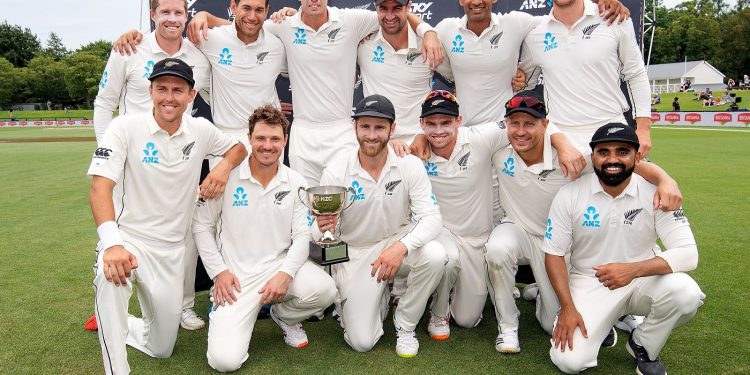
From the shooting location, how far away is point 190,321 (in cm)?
454

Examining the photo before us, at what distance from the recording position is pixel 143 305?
3.88m

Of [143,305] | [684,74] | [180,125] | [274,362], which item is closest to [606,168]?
[274,362]

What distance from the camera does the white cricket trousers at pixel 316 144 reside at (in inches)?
193

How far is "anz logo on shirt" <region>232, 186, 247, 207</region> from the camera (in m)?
4.13

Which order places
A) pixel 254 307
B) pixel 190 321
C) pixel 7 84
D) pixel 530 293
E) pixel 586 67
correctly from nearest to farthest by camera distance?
1. pixel 254 307
2. pixel 586 67
3. pixel 190 321
4. pixel 530 293
5. pixel 7 84

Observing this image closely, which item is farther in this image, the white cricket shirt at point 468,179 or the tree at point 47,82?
the tree at point 47,82

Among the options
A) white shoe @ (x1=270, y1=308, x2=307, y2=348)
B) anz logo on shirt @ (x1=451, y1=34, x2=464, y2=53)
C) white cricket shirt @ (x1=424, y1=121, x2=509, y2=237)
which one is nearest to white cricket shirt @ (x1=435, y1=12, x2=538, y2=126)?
anz logo on shirt @ (x1=451, y1=34, x2=464, y2=53)

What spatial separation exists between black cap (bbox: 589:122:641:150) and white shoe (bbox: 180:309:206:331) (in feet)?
10.8

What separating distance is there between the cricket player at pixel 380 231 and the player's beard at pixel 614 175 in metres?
1.17

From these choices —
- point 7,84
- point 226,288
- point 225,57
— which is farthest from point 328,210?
point 7,84

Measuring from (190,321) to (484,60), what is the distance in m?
3.25

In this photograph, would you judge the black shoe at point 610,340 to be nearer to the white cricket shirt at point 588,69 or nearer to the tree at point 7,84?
the white cricket shirt at point 588,69

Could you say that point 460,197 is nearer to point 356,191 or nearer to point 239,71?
point 356,191

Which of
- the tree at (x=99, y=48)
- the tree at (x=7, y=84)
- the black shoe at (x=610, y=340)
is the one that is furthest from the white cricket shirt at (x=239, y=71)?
the tree at (x=99, y=48)
